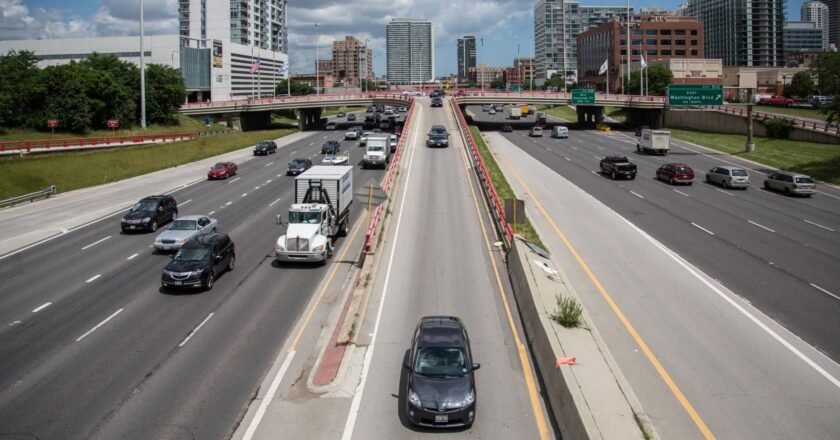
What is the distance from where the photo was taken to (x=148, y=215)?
33375mm

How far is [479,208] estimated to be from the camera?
36406 mm

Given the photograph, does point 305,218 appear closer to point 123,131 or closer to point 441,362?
point 441,362

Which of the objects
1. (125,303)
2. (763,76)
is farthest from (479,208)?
(763,76)

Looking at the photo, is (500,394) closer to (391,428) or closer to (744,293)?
(391,428)

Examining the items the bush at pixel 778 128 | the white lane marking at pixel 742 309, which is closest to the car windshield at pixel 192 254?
the white lane marking at pixel 742 309

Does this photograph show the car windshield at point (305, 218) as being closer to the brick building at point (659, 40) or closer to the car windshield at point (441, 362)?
the car windshield at point (441, 362)

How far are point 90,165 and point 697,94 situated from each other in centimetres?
6547

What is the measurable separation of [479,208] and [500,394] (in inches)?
890

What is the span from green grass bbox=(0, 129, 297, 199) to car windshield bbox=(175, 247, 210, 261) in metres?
29.3

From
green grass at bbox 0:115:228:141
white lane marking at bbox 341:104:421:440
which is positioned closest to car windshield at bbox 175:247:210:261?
white lane marking at bbox 341:104:421:440

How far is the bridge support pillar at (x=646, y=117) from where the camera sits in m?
94.2

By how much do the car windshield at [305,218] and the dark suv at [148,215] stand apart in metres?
10.8

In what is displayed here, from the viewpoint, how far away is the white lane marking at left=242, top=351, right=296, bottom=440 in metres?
12.8

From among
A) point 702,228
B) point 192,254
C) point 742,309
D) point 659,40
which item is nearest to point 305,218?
point 192,254
